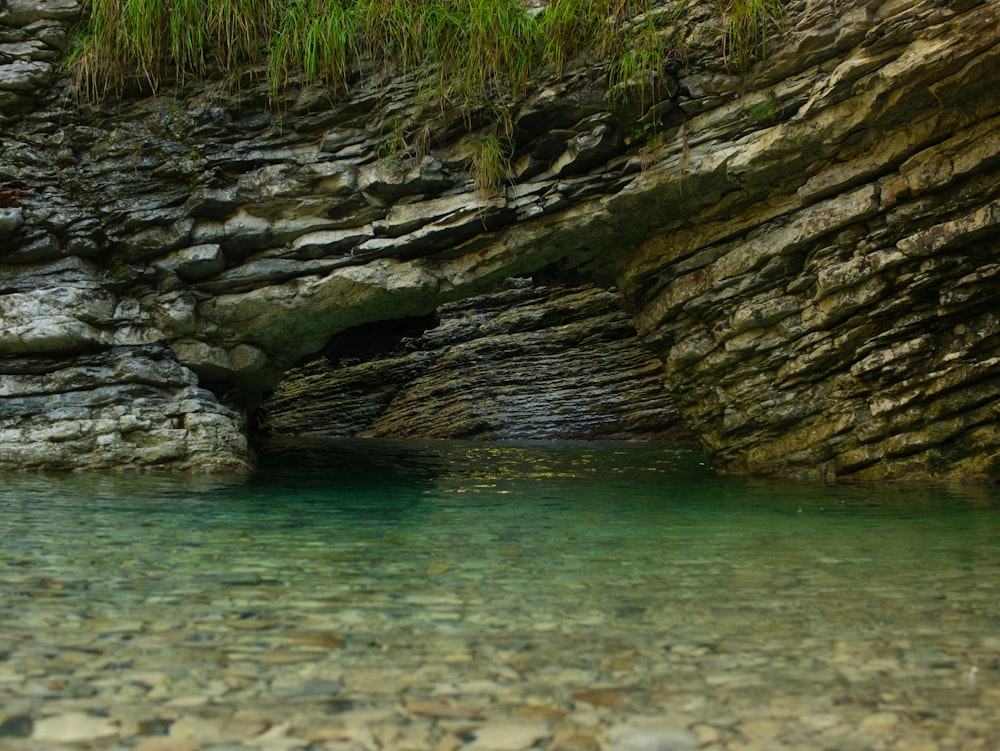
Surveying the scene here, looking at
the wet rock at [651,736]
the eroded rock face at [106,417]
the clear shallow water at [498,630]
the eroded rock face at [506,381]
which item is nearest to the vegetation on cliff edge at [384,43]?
the eroded rock face at [106,417]

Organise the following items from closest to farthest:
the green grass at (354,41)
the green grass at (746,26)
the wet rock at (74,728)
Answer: the wet rock at (74,728), the green grass at (746,26), the green grass at (354,41)

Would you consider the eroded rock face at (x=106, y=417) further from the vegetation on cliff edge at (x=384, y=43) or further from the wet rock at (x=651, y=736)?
the wet rock at (x=651, y=736)

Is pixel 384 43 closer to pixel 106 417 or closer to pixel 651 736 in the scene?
pixel 106 417

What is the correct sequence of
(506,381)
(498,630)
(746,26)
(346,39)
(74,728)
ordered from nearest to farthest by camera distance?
(74,728) < (498,630) < (746,26) < (346,39) < (506,381)

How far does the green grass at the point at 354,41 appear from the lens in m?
7.45

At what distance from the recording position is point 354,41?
315 inches

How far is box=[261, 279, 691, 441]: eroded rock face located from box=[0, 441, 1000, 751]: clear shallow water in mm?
9056

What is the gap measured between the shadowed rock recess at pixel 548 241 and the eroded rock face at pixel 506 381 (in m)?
5.31

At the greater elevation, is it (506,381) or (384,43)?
(384,43)

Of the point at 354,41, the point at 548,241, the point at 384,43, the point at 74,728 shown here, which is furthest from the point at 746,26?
the point at 74,728

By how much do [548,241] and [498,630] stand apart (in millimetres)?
5963

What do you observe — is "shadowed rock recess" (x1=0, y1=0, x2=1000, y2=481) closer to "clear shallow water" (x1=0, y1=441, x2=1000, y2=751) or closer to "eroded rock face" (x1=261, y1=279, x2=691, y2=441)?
"clear shallow water" (x1=0, y1=441, x2=1000, y2=751)

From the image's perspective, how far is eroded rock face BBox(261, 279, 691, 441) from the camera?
14.2m

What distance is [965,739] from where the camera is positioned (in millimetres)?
1796
